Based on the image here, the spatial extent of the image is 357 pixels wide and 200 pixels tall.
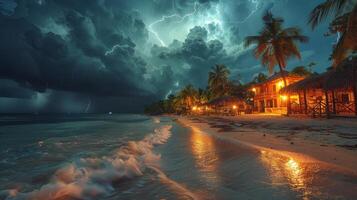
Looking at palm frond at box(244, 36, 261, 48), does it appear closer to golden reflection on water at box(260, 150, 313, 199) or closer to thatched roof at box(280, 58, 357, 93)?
thatched roof at box(280, 58, 357, 93)

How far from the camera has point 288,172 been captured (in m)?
4.27

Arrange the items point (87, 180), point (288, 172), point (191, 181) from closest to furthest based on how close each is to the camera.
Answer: point (191, 181)
point (288, 172)
point (87, 180)

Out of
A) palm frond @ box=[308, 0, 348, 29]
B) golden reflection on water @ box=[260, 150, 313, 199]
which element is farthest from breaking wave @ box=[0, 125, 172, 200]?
palm frond @ box=[308, 0, 348, 29]

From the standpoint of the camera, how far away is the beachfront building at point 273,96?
30502mm

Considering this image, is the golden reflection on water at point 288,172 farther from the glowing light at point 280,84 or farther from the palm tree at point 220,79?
the palm tree at point 220,79

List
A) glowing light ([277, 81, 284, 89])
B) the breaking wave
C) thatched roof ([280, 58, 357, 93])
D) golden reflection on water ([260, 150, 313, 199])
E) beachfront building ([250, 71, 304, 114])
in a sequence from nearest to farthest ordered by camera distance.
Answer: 1. golden reflection on water ([260, 150, 313, 199])
2. the breaking wave
3. thatched roof ([280, 58, 357, 93])
4. beachfront building ([250, 71, 304, 114])
5. glowing light ([277, 81, 284, 89])

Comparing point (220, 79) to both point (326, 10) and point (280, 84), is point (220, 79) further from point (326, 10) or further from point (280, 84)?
point (326, 10)

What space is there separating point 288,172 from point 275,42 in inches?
908

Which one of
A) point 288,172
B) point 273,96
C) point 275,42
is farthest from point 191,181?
point 273,96

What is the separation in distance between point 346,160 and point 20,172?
340 inches

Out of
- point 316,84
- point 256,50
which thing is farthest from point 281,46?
point 316,84

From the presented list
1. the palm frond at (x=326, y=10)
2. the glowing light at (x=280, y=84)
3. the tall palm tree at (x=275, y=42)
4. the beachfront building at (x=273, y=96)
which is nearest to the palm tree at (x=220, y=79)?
the beachfront building at (x=273, y=96)

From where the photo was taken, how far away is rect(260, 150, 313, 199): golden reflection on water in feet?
11.4

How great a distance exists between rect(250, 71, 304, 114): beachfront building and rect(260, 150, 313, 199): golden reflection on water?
26060 millimetres
